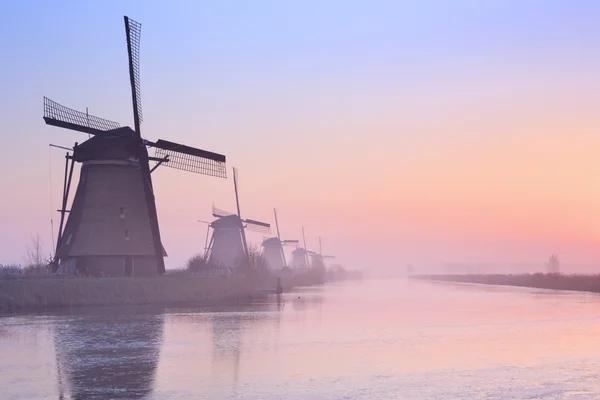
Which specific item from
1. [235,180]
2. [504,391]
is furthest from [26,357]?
A: [235,180]

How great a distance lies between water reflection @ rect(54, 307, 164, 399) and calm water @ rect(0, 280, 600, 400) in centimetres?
3

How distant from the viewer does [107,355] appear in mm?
20031

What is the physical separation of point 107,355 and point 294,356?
512cm

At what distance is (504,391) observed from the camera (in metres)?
15.0

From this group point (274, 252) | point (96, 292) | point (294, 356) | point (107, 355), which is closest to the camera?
point (107, 355)

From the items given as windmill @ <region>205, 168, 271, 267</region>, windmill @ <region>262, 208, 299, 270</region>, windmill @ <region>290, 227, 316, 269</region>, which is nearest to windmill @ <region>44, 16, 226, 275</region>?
windmill @ <region>205, 168, 271, 267</region>

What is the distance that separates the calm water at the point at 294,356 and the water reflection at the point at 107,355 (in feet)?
0.11

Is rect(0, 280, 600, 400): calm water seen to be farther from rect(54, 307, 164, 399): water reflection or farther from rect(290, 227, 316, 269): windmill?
rect(290, 227, 316, 269): windmill

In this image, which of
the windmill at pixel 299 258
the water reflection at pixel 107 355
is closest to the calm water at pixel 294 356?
the water reflection at pixel 107 355

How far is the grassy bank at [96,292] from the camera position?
3625 cm

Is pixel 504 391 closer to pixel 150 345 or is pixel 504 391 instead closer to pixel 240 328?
pixel 150 345

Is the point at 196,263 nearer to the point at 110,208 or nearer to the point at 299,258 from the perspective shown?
the point at 110,208

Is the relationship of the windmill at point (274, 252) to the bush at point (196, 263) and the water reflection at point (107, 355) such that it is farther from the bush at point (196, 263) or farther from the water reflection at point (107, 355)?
the water reflection at point (107, 355)

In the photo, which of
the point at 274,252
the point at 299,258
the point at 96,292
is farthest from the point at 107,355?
the point at 299,258
